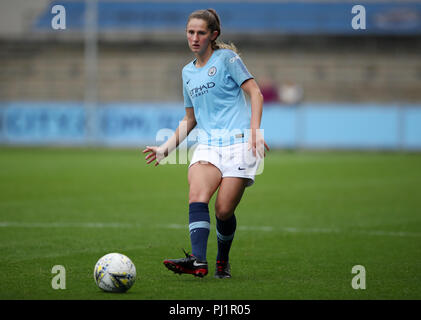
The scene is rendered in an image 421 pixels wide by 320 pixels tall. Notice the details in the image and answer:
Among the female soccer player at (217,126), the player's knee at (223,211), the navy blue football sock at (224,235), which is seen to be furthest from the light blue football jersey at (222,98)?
the navy blue football sock at (224,235)

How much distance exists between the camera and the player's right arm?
629 cm

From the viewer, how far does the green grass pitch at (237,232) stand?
5.71 m

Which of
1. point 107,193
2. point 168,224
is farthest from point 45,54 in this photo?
point 168,224

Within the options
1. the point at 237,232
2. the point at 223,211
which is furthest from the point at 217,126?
the point at 237,232

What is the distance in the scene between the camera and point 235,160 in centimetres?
600

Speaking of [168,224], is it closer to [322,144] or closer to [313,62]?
[322,144]

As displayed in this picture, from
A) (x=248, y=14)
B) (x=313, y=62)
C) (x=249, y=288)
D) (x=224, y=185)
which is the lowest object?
(x=249, y=288)

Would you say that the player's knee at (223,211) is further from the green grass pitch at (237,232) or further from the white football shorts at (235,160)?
the green grass pitch at (237,232)

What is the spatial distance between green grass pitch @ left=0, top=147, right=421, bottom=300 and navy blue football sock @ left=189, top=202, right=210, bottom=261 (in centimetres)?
26

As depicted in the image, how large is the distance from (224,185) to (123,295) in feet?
3.99

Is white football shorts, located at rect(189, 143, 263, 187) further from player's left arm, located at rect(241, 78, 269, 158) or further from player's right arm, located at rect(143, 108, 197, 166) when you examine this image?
player's right arm, located at rect(143, 108, 197, 166)

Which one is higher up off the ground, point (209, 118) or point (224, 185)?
point (209, 118)

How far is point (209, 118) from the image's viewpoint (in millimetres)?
6113

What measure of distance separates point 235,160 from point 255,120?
1.22ft
